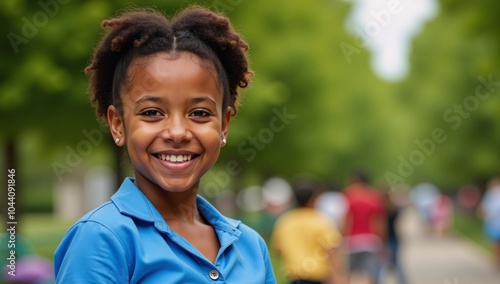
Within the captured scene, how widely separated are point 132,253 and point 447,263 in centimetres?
2234

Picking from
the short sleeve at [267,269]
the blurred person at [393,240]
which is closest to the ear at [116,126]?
the short sleeve at [267,269]

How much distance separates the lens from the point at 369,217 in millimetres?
12977

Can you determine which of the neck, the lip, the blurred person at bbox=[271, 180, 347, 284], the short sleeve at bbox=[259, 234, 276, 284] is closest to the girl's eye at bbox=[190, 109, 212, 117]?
the lip

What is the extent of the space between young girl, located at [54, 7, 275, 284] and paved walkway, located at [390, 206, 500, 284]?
14.9m

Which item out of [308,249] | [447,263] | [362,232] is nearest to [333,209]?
[362,232]

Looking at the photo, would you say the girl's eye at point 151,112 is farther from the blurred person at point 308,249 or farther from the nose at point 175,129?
the blurred person at point 308,249

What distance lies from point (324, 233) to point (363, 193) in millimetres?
3639

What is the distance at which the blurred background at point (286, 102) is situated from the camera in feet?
49.6

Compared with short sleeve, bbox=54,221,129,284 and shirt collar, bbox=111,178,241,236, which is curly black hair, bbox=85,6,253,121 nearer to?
shirt collar, bbox=111,178,241,236

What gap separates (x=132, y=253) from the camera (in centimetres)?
249

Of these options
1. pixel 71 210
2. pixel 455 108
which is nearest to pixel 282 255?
pixel 455 108

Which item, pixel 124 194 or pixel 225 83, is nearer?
pixel 124 194

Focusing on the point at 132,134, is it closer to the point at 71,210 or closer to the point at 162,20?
the point at 162,20

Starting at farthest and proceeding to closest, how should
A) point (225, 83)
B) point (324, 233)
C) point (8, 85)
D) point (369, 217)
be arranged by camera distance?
point (8, 85) → point (369, 217) → point (324, 233) → point (225, 83)
